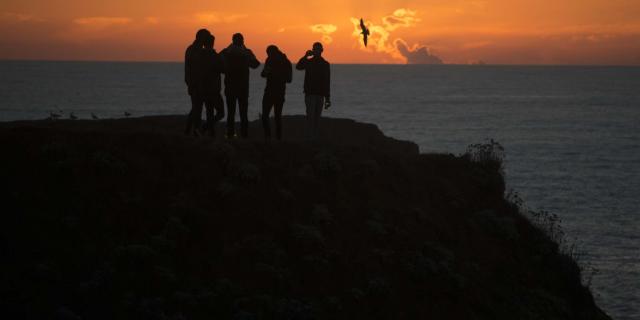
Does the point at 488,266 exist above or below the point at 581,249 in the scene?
above

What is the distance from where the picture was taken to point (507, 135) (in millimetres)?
103375

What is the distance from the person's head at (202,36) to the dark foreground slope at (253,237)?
7.91ft

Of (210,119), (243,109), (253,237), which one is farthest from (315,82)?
(253,237)

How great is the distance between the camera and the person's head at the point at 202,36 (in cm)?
1906

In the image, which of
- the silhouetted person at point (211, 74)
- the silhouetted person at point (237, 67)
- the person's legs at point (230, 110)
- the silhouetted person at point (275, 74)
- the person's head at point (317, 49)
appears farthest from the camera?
the person's head at point (317, 49)

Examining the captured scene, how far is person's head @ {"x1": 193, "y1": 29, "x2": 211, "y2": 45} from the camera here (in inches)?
750

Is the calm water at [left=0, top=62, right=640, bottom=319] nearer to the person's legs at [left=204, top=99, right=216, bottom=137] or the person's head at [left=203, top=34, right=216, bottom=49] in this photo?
the person's legs at [left=204, top=99, right=216, bottom=137]

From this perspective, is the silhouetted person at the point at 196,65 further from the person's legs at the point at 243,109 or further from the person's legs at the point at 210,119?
the person's legs at the point at 243,109

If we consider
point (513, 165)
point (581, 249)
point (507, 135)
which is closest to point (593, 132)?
point (507, 135)

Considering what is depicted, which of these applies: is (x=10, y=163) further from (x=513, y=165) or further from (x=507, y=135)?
(x=507, y=135)

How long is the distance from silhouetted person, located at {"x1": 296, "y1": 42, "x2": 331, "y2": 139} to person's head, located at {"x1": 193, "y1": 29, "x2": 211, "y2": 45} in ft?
7.95

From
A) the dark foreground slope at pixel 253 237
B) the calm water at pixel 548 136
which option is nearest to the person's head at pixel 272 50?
the dark foreground slope at pixel 253 237

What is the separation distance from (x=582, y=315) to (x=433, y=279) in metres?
4.16

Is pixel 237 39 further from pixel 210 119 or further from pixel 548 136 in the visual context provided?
pixel 548 136
